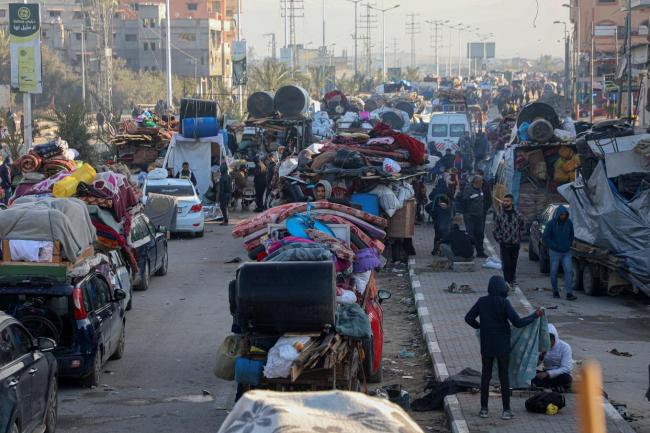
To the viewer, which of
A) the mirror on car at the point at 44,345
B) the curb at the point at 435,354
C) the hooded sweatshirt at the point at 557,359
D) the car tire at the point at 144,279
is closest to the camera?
the mirror on car at the point at 44,345

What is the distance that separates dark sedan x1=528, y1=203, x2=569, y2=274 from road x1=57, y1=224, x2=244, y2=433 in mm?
Result: 5940

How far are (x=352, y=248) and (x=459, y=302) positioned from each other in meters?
5.17

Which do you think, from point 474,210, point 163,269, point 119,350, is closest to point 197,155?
point 163,269

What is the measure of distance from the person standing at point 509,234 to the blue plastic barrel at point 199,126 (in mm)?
17043

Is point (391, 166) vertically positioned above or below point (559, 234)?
above

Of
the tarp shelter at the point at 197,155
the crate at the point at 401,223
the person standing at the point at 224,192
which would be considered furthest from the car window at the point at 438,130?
the crate at the point at 401,223

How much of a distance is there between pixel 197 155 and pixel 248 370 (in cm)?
2567

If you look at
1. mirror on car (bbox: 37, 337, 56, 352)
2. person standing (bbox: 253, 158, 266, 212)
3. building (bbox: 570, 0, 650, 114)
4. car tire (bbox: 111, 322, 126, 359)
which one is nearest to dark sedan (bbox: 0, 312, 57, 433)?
mirror on car (bbox: 37, 337, 56, 352)

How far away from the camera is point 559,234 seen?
19.6 meters

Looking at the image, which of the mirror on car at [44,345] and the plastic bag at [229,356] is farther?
the plastic bag at [229,356]

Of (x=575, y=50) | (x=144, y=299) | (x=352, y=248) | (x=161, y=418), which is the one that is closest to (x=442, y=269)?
(x=144, y=299)

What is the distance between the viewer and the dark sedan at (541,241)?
22.3 meters

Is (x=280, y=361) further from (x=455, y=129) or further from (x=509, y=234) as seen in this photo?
(x=455, y=129)

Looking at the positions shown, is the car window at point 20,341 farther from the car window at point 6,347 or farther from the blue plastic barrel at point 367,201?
the blue plastic barrel at point 367,201
